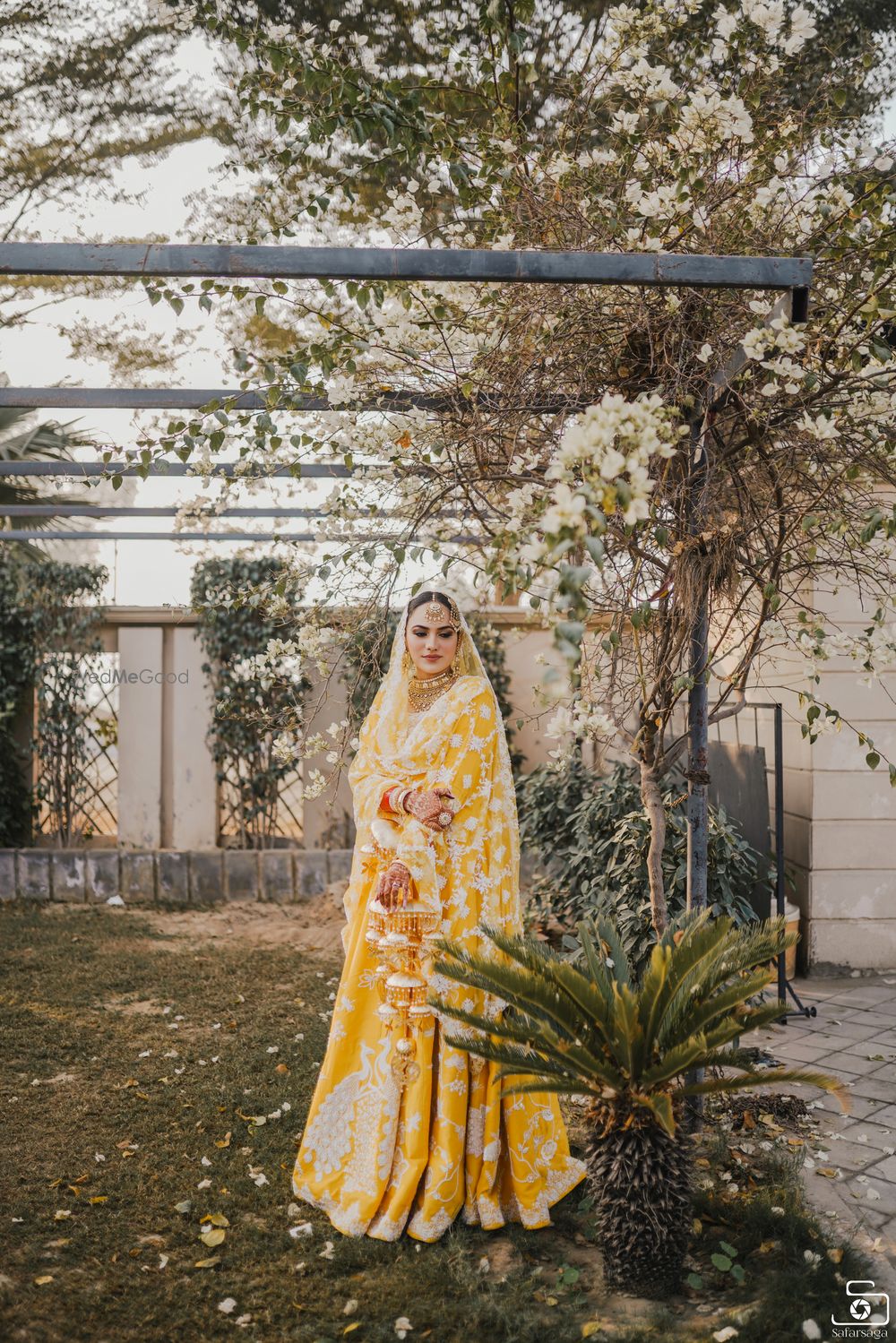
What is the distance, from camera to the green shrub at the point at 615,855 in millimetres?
4312

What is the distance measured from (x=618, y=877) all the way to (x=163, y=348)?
4188 mm

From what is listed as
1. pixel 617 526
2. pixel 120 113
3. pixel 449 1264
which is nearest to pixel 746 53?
pixel 617 526

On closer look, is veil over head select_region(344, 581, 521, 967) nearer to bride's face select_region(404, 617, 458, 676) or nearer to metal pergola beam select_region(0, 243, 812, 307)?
bride's face select_region(404, 617, 458, 676)

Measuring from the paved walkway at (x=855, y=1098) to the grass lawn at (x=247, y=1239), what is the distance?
14 centimetres

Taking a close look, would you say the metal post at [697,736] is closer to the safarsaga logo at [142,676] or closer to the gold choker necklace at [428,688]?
the gold choker necklace at [428,688]

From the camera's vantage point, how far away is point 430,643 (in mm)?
3156

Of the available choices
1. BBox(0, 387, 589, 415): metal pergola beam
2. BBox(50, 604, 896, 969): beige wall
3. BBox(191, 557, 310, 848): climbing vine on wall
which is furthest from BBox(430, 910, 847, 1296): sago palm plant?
BBox(191, 557, 310, 848): climbing vine on wall

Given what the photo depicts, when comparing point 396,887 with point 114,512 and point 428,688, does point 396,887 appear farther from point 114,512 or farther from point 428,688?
point 114,512

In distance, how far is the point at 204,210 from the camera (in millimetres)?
5367

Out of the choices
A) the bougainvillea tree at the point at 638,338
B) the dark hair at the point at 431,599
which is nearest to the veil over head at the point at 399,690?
the dark hair at the point at 431,599

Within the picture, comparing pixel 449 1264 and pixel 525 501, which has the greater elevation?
pixel 525 501

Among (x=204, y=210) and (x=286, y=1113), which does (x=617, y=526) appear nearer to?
(x=286, y=1113)

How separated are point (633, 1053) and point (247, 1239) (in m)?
1.33

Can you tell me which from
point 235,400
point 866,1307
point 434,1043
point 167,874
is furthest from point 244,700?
point 866,1307
